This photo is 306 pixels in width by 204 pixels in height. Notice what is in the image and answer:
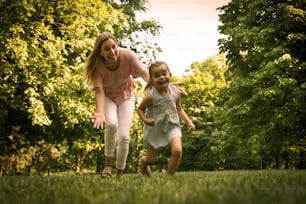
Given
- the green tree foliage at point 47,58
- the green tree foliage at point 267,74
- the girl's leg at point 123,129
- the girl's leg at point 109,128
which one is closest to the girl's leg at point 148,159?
the girl's leg at point 123,129

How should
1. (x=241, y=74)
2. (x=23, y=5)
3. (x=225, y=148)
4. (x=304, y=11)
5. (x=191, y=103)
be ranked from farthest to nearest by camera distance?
(x=191, y=103) → (x=225, y=148) → (x=241, y=74) → (x=304, y=11) → (x=23, y=5)

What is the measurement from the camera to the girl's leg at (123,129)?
18.6ft

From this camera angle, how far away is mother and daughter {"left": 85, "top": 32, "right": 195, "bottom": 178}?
17.9 feet

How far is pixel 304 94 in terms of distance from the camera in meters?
13.2

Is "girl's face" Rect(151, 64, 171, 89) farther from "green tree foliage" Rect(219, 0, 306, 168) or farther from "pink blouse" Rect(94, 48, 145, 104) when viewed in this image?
"green tree foliage" Rect(219, 0, 306, 168)

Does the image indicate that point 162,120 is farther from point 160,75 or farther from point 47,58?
point 47,58

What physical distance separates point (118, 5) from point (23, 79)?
9.49 m

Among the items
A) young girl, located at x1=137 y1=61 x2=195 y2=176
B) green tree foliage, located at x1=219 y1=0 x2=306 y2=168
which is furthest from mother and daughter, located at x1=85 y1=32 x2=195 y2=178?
green tree foliage, located at x1=219 y1=0 x2=306 y2=168

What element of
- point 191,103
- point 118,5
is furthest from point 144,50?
point 191,103

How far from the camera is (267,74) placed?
13.7 m

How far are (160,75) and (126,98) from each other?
2.24 ft

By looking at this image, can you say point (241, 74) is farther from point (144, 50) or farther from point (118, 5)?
point (118, 5)

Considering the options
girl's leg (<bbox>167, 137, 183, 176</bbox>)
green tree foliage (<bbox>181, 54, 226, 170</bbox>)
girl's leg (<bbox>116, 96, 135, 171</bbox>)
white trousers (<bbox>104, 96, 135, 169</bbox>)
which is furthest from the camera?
green tree foliage (<bbox>181, 54, 226, 170</bbox>)

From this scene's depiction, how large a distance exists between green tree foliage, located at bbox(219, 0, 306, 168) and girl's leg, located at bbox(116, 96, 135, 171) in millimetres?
8567
